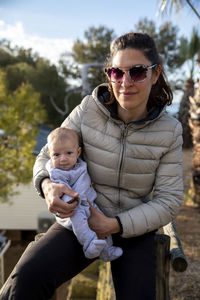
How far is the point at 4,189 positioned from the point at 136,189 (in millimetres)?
10082

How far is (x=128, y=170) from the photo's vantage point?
1.89 meters

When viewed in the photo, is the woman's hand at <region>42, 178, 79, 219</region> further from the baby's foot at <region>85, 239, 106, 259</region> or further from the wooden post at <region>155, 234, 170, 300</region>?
the wooden post at <region>155, 234, 170, 300</region>

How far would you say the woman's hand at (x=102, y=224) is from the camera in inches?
69.5

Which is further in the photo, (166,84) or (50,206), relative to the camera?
(166,84)

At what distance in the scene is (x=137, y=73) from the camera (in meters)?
1.81

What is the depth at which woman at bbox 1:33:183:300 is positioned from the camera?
171 cm

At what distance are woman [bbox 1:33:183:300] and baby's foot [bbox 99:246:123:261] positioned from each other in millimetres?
45

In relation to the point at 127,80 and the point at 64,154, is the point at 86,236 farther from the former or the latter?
the point at 127,80

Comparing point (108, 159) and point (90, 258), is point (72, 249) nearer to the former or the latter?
point (90, 258)

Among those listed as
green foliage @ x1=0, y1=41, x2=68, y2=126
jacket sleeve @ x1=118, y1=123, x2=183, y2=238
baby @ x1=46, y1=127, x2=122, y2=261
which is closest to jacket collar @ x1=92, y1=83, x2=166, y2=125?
jacket sleeve @ x1=118, y1=123, x2=183, y2=238

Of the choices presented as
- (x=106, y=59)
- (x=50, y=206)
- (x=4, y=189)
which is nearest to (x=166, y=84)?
(x=106, y=59)

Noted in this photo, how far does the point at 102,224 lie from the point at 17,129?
28.6ft

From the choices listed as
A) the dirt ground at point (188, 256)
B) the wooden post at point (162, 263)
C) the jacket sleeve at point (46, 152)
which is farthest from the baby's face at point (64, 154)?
the dirt ground at point (188, 256)

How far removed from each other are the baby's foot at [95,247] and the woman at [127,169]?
9 centimetres
